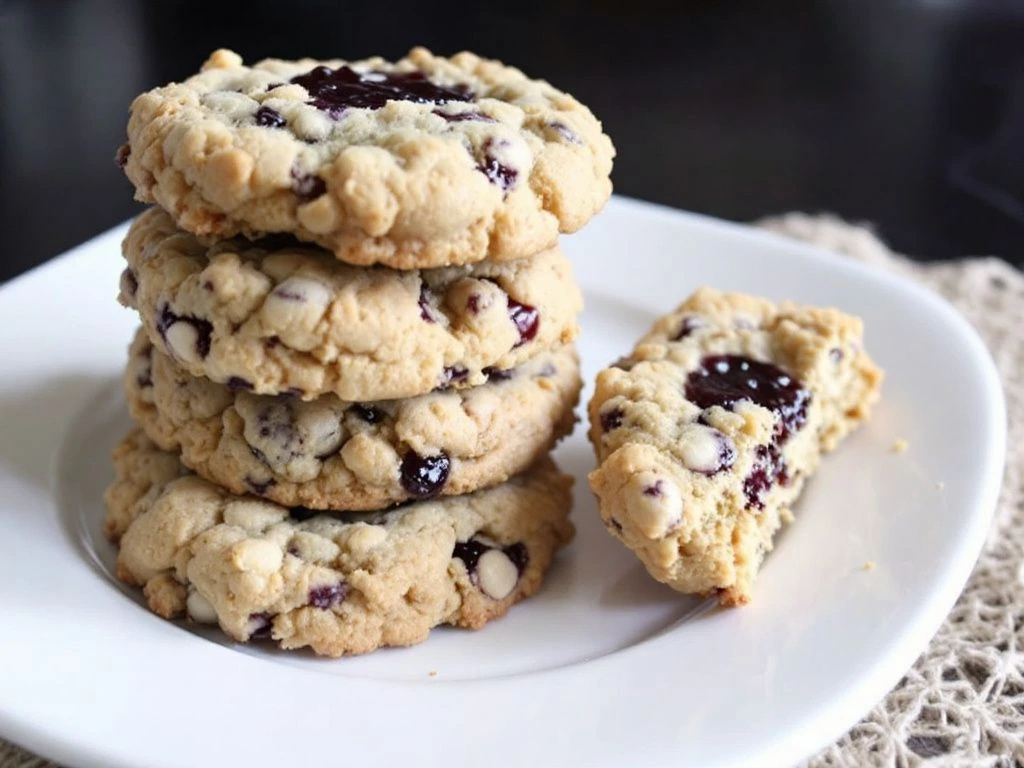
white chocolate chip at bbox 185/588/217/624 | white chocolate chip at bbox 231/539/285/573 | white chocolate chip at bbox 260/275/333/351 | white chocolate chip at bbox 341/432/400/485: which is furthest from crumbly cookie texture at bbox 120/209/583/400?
white chocolate chip at bbox 185/588/217/624

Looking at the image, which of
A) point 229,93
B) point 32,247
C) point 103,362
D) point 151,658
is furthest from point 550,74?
point 151,658

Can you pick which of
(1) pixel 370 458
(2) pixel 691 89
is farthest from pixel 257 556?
(2) pixel 691 89

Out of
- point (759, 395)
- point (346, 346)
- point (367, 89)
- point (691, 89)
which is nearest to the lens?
point (346, 346)

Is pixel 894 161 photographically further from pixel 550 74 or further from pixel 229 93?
pixel 229 93

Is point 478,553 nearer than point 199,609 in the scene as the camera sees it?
No

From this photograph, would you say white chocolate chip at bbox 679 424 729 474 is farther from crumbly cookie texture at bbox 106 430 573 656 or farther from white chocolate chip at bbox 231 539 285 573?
white chocolate chip at bbox 231 539 285 573

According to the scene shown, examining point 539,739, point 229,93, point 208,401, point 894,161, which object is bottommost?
point 894,161

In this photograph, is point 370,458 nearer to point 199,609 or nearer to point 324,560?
point 324,560
